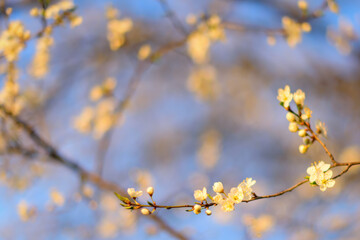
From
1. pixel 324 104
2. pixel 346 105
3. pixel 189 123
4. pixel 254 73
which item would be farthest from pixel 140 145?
pixel 346 105

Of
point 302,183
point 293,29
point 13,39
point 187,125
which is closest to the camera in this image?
point 302,183

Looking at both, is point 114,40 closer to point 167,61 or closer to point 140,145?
point 167,61

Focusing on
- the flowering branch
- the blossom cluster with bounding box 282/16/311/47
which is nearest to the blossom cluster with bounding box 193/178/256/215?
the flowering branch

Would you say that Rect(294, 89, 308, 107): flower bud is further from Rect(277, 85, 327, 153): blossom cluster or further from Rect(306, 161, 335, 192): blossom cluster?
Rect(306, 161, 335, 192): blossom cluster

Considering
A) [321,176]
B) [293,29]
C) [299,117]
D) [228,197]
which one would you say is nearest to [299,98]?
[299,117]

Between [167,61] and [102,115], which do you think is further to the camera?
[167,61]

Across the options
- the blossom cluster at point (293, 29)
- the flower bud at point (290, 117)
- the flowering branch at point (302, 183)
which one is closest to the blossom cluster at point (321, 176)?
the flowering branch at point (302, 183)

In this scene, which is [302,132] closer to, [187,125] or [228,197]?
[228,197]
